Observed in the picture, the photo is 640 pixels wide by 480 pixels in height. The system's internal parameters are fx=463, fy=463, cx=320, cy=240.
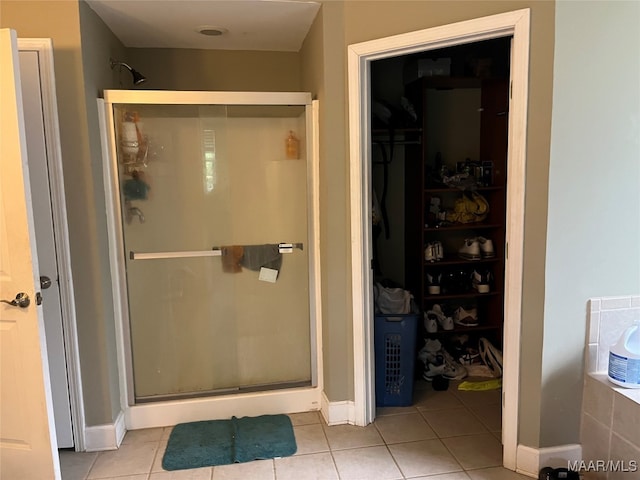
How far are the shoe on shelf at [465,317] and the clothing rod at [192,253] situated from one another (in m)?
1.49

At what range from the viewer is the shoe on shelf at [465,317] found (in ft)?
11.5

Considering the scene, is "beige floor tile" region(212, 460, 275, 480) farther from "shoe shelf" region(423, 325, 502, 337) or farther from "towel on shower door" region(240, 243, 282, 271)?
"shoe shelf" region(423, 325, 502, 337)

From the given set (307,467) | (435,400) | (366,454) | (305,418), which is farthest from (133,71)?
(435,400)

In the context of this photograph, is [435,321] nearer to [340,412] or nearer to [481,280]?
[481,280]

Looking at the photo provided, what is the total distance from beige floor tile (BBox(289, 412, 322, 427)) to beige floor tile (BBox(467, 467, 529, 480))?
2.92 feet

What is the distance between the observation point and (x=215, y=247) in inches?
107

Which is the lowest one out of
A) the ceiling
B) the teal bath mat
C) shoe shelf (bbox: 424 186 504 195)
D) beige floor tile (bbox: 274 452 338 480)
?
beige floor tile (bbox: 274 452 338 480)

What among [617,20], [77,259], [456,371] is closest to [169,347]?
[77,259]

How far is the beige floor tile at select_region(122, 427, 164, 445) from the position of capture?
8.28ft

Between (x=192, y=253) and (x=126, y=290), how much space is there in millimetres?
412

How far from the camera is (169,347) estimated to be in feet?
8.99

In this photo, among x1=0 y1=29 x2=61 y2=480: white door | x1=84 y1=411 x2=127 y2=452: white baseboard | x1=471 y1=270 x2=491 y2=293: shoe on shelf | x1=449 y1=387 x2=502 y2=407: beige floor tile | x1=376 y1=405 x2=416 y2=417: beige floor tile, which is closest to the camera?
x1=0 y1=29 x2=61 y2=480: white door

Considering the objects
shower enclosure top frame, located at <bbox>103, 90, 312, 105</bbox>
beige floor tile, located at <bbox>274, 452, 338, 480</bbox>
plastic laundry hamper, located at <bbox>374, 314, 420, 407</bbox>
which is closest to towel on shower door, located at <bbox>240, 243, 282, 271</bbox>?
plastic laundry hamper, located at <bbox>374, 314, 420, 407</bbox>

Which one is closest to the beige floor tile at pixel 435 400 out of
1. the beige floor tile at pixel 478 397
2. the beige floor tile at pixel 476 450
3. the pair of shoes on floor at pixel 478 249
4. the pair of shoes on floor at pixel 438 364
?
the beige floor tile at pixel 478 397
